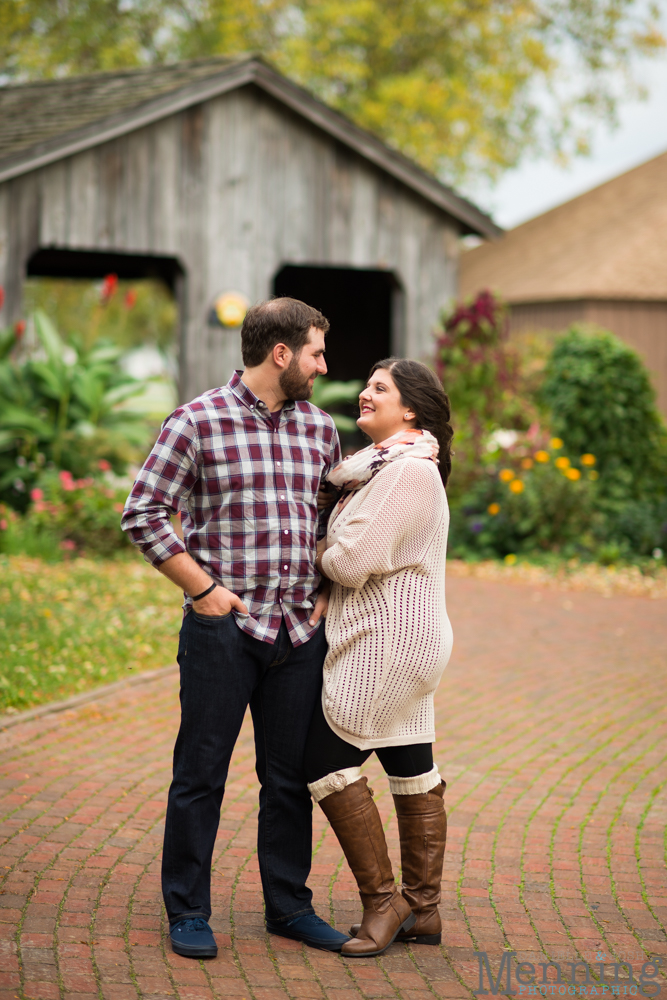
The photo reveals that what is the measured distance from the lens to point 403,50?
2761 centimetres

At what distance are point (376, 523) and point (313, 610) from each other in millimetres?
368

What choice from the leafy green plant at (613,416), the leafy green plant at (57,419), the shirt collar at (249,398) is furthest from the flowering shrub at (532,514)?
the shirt collar at (249,398)

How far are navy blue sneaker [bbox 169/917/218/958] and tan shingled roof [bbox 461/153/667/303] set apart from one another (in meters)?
21.7

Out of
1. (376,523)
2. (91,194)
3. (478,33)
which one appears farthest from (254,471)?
(478,33)

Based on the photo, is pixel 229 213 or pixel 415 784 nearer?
pixel 415 784

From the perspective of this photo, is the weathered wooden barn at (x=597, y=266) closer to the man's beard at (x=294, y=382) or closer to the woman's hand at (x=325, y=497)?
the woman's hand at (x=325, y=497)

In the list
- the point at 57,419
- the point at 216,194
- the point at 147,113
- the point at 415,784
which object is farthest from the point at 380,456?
the point at 216,194

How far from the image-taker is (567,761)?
537cm

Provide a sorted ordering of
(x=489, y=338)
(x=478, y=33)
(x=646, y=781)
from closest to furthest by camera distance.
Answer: (x=646, y=781) < (x=489, y=338) < (x=478, y=33)

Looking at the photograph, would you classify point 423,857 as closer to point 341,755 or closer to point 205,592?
point 341,755

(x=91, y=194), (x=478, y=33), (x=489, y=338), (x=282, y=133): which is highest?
(x=478, y=33)

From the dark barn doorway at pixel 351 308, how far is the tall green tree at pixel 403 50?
313 inches

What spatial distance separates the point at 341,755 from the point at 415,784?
0.26 meters

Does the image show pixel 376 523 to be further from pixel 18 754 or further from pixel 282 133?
pixel 282 133
